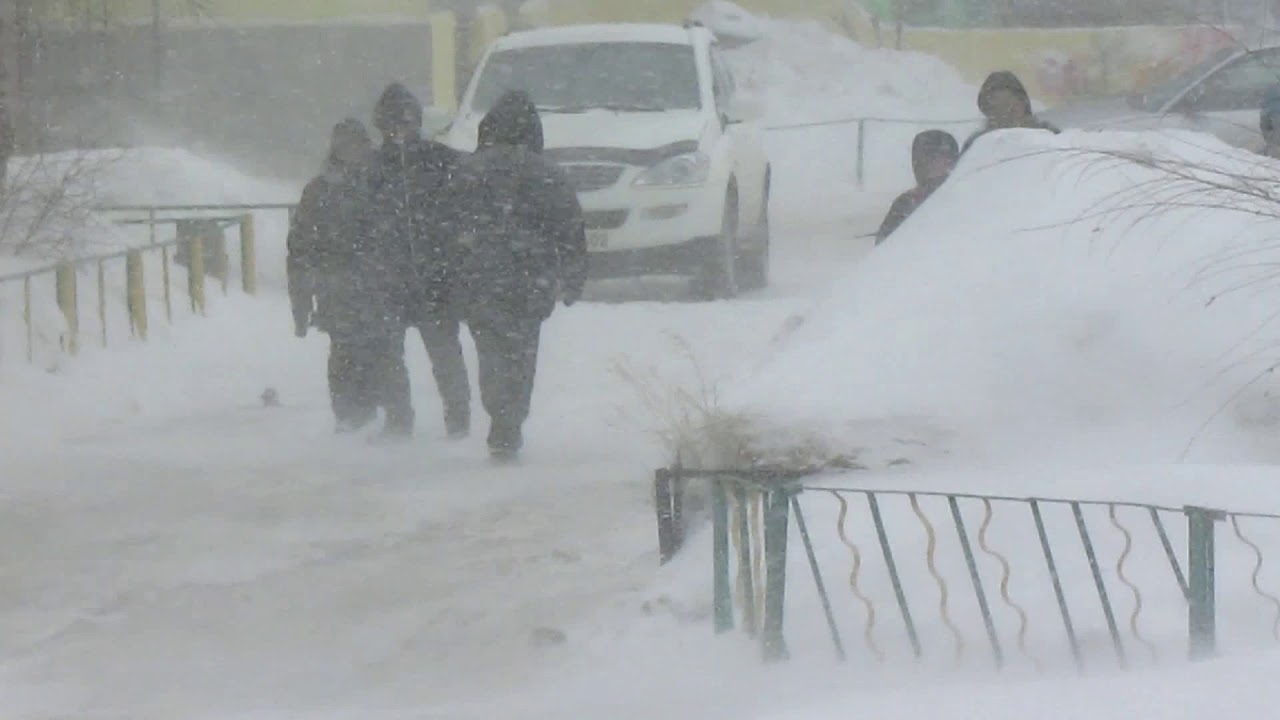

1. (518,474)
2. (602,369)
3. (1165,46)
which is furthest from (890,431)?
(1165,46)

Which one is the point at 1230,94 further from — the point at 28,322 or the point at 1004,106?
the point at 28,322

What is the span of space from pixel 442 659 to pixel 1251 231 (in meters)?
2.83

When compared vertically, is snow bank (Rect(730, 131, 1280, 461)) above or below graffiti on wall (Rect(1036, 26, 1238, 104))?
above

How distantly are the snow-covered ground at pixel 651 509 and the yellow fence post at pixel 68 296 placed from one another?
1910 millimetres

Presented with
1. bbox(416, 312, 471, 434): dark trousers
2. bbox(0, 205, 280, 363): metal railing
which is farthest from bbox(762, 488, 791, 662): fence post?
bbox(0, 205, 280, 363): metal railing

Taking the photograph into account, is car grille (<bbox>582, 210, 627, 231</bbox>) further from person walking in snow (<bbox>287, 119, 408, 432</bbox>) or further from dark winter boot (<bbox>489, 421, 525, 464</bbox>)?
dark winter boot (<bbox>489, 421, 525, 464</bbox>)

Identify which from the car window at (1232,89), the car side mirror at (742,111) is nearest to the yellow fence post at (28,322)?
the car side mirror at (742,111)

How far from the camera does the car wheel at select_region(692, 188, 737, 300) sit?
46.1 feet

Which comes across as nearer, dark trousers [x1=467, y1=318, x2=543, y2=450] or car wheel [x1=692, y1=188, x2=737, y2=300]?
dark trousers [x1=467, y1=318, x2=543, y2=450]

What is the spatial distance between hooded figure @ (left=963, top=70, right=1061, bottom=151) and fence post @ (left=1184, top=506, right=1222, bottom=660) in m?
3.99

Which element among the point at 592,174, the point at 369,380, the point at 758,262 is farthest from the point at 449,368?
the point at 758,262

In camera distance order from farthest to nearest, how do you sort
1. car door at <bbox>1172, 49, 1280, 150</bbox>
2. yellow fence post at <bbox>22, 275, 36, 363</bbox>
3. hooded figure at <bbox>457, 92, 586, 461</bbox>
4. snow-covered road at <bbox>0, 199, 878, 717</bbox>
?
car door at <bbox>1172, 49, 1280, 150</bbox> → yellow fence post at <bbox>22, 275, 36, 363</bbox> → hooded figure at <bbox>457, 92, 586, 461</bbox> → snow-covered road at <bbox>0, 199, 878, 717</bbox>

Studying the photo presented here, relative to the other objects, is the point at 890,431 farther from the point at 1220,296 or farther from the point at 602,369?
the point at 602,369

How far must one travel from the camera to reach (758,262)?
15602 millimetres
